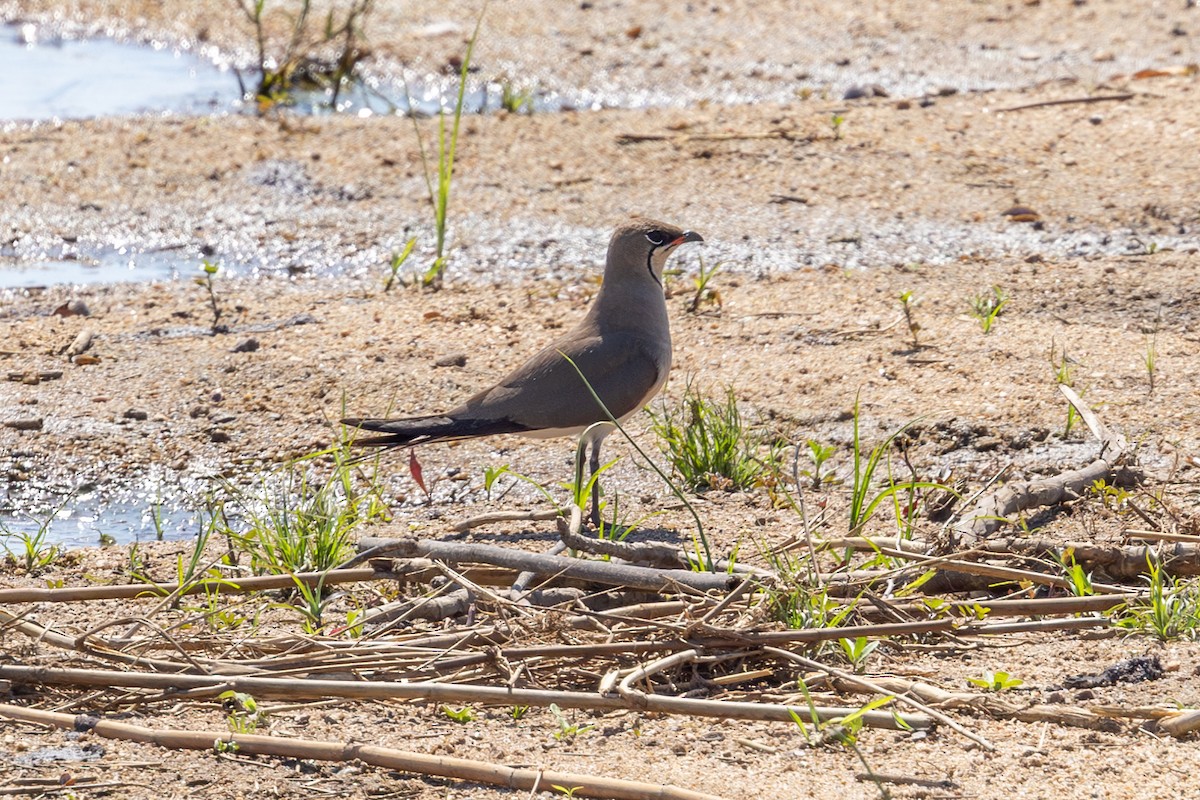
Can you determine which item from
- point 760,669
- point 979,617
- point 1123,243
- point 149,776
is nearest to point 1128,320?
point 1123,243

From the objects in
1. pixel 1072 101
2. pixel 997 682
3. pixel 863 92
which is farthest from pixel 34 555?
pixel 1072 101

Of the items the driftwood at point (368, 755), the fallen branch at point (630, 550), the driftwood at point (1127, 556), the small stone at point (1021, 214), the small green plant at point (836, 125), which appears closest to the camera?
the driftwood at point (368, 755)

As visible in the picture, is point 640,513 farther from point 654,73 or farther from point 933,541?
point 654,73

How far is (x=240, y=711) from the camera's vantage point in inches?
132

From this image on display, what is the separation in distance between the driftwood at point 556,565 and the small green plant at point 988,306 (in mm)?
2574

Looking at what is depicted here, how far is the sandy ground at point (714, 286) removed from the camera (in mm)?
3234

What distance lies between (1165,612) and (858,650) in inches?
29.1

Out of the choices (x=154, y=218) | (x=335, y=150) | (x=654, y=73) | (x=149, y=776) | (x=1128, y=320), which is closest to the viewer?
(x=149, y=776)

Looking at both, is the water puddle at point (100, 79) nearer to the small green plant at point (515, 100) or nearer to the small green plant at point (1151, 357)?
the small green plant at point (515, 100)

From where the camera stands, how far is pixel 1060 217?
24.7ft

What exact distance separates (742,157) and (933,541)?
15.6 feet

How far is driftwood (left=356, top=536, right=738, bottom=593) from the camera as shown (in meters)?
3.72

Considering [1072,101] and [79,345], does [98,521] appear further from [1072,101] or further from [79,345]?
[1072,101]

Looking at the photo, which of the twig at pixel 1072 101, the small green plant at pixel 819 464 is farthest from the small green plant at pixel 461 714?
the twig at pixel 1072 101
